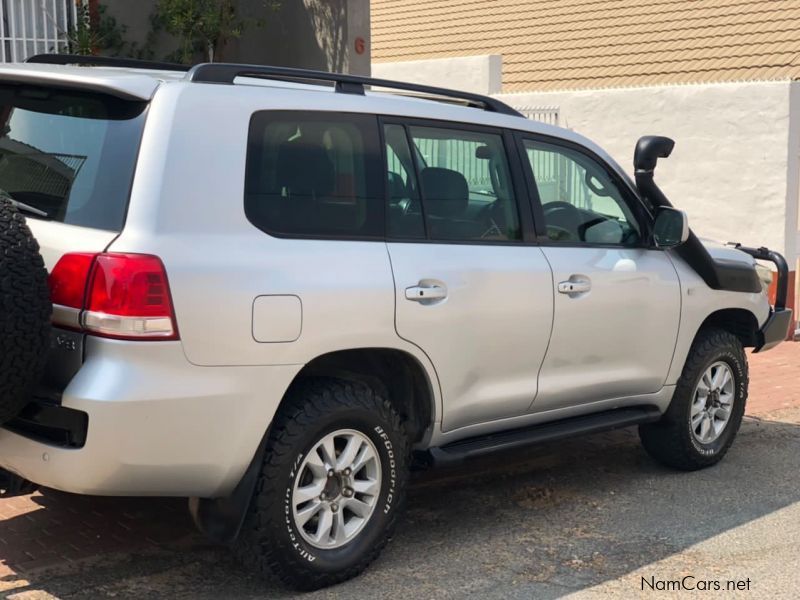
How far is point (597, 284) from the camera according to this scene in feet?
17.6

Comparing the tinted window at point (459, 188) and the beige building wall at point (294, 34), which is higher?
the beige building wall at point (294, 34)

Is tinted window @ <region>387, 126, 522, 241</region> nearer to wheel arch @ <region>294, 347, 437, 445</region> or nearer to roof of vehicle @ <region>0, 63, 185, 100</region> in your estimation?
wheel arch @ <region>294, 347, 437, 445</region>

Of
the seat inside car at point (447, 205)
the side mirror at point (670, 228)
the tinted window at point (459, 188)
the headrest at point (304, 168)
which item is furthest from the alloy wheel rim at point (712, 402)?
the headrest at point (304, 168)

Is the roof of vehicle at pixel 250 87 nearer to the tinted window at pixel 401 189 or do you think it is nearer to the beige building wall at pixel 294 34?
the tinted window at pixel 401 189

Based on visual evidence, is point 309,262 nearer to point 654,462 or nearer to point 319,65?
point 654,462

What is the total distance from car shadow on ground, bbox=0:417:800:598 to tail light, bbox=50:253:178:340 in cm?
122

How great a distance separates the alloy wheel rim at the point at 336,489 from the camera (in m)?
4.30

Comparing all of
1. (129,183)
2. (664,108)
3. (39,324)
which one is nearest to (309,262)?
(129,183)

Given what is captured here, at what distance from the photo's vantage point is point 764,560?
4922 mm

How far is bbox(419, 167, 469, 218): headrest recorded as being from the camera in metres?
4.84

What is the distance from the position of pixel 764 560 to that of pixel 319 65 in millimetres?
7574

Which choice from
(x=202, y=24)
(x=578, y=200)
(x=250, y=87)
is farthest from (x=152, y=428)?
(x=202, y=24)

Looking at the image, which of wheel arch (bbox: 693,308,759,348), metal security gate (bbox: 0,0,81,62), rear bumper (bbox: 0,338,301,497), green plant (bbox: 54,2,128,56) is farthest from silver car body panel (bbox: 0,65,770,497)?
green plant (bbox: 54,2,128,56)

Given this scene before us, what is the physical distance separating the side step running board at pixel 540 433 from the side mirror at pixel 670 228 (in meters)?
0.89
